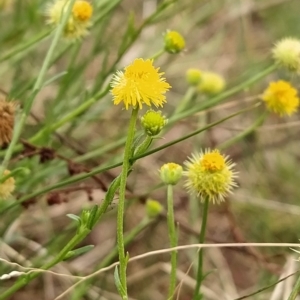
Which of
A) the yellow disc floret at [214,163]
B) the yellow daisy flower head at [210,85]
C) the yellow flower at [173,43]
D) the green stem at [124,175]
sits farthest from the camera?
the yellow daisy flower head at [210,85]

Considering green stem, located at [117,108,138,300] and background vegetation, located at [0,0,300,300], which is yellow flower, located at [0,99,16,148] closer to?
background vegetation, located at [0,0,300,300]

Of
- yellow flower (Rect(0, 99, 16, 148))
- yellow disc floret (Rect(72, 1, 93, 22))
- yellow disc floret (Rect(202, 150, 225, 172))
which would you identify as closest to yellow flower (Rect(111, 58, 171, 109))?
yellow disc floret (Rect(202, 150, 225, 172))

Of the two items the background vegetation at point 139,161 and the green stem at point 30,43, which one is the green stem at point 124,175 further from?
the green stem at point 30,43

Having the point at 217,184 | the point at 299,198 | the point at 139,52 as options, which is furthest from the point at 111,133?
the point at 217,184

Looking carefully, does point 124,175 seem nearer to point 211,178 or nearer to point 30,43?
point 211,178

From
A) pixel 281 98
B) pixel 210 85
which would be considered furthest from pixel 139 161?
pixel 281 98

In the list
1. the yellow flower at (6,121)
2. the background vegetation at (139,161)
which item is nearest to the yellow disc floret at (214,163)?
the background vegetation at (139,161)
